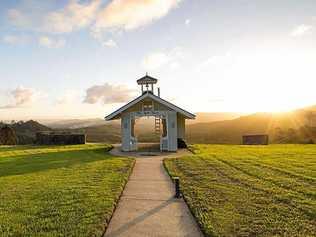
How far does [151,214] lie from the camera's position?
26.3 ft

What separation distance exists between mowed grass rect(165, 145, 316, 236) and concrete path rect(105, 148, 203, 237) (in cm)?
37

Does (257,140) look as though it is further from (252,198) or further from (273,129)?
(252,198)

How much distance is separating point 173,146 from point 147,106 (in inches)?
146

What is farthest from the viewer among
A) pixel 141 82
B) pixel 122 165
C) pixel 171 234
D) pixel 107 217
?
pixel 141 82

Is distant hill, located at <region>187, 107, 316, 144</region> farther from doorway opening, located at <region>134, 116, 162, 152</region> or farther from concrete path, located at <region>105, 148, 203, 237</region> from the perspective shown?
concrete path, located at <region>105, 148, 203, 237</region>

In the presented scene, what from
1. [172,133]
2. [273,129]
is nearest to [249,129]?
[273,129]

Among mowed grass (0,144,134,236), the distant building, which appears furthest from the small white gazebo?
the distant building

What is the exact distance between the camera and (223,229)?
6.80 m

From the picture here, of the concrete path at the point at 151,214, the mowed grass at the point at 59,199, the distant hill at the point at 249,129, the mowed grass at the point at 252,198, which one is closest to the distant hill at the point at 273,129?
the distant hill at the point at 249,129

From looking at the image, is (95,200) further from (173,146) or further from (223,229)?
(173,146)

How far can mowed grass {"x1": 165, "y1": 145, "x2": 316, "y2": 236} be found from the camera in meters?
6.96

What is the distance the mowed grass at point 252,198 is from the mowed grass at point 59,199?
90.3 inches

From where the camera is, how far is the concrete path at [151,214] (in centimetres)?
682

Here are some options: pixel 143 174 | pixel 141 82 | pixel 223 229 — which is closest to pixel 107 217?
pixel 223 229
